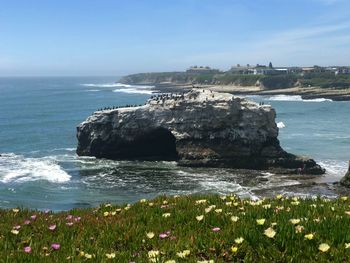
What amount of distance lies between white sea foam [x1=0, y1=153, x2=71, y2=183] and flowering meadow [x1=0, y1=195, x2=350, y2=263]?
36.1 metres

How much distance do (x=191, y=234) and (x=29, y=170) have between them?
43462 millimetres

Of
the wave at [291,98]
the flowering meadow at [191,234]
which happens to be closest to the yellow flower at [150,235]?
the flowering meadow at [191,234]

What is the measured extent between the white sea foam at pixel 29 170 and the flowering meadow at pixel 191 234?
36141 millimetres

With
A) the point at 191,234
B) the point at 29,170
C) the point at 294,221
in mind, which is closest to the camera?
the point at 294,221

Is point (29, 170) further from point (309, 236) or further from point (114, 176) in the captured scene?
point (309, 236)

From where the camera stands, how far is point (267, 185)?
41.3 meters

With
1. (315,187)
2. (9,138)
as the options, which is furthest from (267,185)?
(9,138)

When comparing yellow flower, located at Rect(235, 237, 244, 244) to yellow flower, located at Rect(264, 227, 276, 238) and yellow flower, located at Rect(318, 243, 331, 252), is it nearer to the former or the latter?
yellow flower, located at Rect(264, 227, 276, 238)

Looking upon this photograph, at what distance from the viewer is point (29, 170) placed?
4788 centimetres

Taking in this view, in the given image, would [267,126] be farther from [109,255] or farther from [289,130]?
[109,255]

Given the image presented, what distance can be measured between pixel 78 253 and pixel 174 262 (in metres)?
1.47

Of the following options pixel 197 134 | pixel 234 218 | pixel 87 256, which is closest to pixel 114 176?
pixel 197 134

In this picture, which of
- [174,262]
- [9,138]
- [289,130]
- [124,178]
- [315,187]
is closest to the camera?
[174,262]

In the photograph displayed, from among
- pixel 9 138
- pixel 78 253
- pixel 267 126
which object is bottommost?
pixel 9 138
